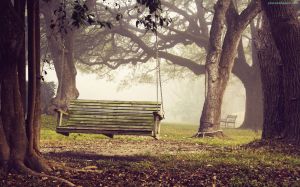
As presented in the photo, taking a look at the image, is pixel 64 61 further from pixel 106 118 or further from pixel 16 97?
pixel 16 97

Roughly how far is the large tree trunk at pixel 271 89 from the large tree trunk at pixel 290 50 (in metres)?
0.72

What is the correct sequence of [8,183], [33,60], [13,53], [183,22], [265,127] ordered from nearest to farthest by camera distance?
[8,183], [13,53], [33,60], [265,127], [183,22]

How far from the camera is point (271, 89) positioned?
11352 mm

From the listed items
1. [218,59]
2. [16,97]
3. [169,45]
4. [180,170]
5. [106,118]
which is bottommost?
[180,170]

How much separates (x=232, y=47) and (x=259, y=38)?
5287 mm

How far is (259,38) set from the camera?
12180 millimetres

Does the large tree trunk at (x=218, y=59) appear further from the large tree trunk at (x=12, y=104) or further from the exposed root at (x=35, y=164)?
the large tree trunk at (x=12, y=104)

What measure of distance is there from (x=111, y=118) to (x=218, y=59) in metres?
8.16

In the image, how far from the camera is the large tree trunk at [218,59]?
55.6 ft

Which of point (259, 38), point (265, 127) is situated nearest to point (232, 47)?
point (259, 38)

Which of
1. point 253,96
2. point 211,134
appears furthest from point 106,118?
point 253,96

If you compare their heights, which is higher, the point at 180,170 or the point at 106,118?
the point at 106,118

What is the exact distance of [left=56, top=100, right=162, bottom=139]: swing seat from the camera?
9.35 metres

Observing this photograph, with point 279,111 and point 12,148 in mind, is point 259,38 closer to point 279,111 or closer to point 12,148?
point 279,111
